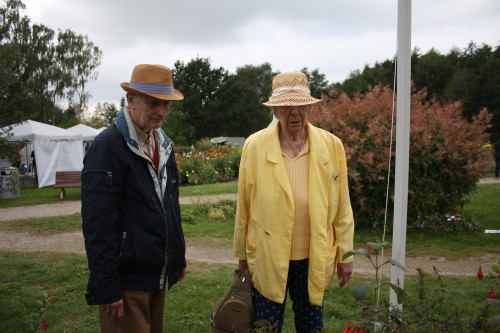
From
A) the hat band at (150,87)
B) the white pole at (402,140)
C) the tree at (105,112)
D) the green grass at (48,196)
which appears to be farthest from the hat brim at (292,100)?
the tree at (105,112)

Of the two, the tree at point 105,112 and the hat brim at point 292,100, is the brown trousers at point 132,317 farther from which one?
the tree at point 105,112

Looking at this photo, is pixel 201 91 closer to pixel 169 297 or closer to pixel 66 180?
pixel 66 180

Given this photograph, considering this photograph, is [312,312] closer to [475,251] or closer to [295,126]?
[295,126]

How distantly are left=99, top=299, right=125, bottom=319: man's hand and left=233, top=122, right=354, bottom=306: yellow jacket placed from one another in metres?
0.77

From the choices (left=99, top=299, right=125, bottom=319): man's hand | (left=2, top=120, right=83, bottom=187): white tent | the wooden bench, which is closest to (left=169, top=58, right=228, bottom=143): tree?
(left=2, top=120, right=83, bottom=187): white tent

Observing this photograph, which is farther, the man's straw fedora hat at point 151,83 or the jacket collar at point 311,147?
the jacket collar at point 311,147

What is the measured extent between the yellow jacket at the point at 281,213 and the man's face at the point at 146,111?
1.90 feet

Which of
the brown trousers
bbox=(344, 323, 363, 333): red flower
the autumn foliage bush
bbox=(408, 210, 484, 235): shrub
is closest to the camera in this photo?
bbox=(344, 323, 363, 333): red flower

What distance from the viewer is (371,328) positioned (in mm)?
1423

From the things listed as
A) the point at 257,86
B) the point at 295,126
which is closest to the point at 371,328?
the point at 295,126

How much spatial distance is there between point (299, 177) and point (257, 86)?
63.2 meters

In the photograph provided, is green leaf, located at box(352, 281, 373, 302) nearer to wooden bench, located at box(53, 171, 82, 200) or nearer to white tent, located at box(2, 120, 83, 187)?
wooden bench, located at box(53, 171, 82, 200)

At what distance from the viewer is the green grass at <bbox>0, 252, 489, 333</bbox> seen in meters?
3.67

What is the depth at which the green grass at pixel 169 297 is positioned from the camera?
3.67m
